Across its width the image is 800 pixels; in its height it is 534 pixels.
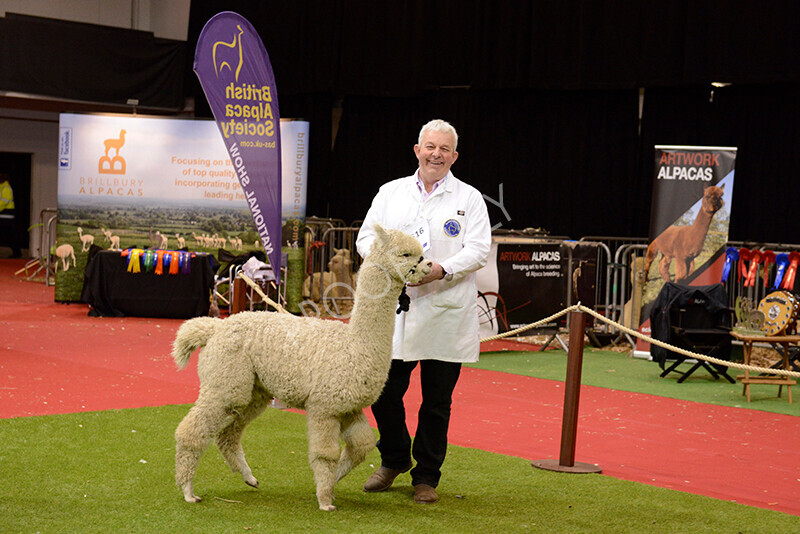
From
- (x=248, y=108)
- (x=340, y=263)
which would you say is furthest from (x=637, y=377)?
(x=340, y=263)

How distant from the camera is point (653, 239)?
426 inches

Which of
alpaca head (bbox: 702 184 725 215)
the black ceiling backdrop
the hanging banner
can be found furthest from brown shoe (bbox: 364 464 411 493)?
the black ceiling backdrop

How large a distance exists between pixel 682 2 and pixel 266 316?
458 inches

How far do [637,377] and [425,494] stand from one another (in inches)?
217

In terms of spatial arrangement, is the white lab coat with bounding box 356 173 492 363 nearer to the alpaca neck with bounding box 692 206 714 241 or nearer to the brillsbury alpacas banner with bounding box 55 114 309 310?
the alpaca neck with bounding box 692 206 714 241

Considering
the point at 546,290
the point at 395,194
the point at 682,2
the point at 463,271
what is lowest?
the point at 546,290

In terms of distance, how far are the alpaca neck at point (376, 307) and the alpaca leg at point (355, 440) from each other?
409 mm

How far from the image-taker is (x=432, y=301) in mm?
4574

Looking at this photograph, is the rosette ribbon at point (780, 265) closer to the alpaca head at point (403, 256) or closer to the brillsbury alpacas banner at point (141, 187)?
the brillsbury alpacas banner at point (141, 187)

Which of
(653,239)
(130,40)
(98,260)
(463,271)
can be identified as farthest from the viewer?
(130,40)

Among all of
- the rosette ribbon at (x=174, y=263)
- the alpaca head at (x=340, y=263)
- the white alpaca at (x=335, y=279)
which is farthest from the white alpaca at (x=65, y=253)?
the alpaca head at (x=340, y=263)

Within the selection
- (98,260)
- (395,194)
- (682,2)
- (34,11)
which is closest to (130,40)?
(34,11)

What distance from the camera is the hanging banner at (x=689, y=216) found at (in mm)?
10500

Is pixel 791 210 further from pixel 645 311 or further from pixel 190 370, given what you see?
pixel 190 370
